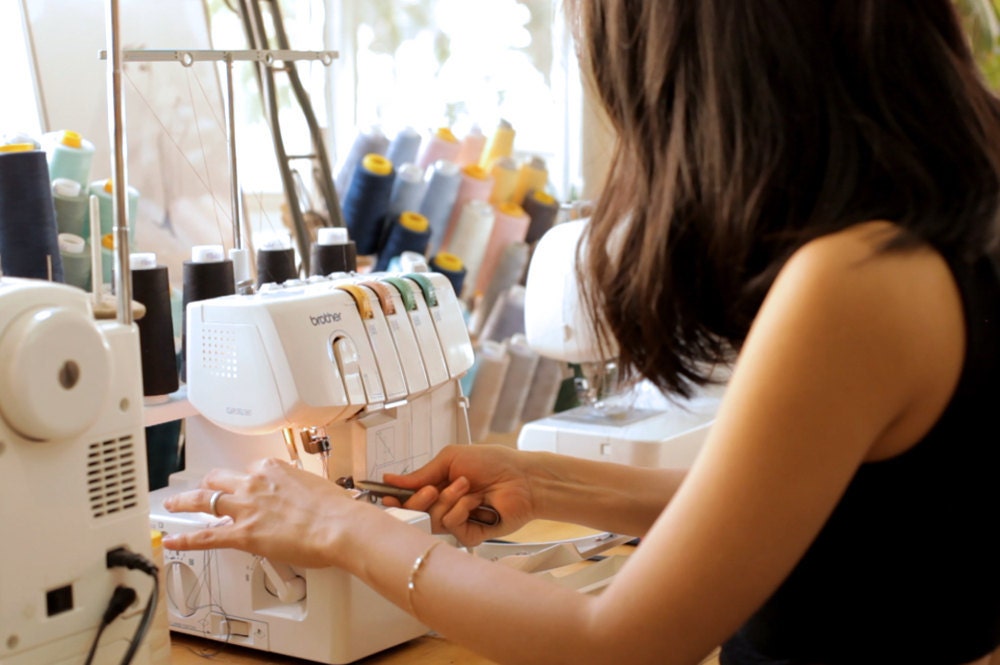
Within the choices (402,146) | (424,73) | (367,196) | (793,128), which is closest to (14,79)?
(367,196)

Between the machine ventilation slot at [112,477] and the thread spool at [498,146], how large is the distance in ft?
5.42

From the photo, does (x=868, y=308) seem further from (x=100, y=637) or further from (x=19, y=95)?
(x=19, y=95)

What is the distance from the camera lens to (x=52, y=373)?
0.82m

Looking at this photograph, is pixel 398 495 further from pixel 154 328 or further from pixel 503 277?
pixel 503 277

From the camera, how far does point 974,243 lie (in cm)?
76

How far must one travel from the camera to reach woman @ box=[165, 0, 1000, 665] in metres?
0.71

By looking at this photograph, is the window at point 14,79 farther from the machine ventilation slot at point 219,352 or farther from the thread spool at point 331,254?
the machine ventilation slot at point 219,352

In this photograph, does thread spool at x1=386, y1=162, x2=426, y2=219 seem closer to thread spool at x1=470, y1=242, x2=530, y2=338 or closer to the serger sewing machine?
thread spool at x1=470, y1=242, x2=530, y2=338

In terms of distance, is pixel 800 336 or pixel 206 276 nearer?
pixel 800 336

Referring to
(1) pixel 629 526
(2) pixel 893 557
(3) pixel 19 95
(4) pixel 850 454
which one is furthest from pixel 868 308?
(3) pixel 19 95

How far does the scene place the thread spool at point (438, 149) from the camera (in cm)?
230

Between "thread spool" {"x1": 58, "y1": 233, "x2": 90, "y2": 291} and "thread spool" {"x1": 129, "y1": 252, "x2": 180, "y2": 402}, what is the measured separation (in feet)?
0.38

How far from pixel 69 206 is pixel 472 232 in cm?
102

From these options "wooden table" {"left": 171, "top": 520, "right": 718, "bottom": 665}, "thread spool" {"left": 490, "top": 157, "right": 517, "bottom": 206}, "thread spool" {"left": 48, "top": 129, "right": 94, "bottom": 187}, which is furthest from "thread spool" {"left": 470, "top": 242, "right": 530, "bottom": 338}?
"wooden table" {"left": 171, "top": 520, "right": 718, "bottom": 665}
